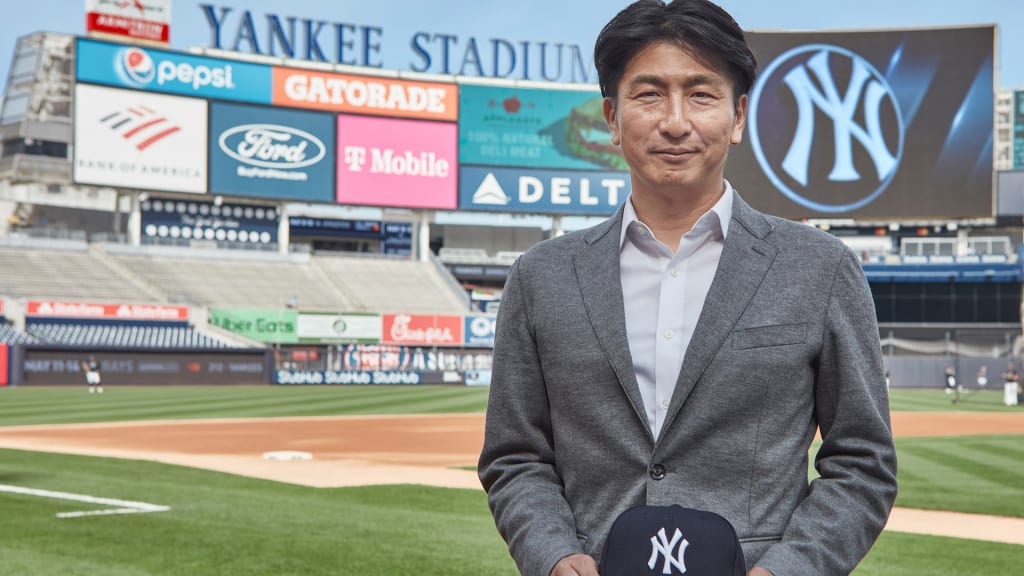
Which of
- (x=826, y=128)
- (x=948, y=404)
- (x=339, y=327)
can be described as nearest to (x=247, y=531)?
(x=948, y=404)

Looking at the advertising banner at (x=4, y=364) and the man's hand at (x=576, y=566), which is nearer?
the man's hand at (x=576, y=566)

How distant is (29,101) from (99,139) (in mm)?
16812

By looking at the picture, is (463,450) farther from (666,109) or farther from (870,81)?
(870,81)

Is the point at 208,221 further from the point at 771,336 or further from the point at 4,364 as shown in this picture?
the point at 771,336

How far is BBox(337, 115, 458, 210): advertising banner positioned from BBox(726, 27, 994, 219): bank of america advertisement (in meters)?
18.4

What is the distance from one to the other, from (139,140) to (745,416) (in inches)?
2087

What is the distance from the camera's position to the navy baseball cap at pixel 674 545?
1918 millimetres

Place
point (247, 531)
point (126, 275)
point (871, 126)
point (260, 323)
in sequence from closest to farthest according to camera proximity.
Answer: point (247, 531)
point (871, 126)
point (260, 323)
point (126, 275)

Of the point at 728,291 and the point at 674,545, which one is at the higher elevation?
the point at 728,291

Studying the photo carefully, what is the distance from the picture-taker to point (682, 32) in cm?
225

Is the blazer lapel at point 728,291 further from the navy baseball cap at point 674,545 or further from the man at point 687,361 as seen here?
the navy baseball cap at point 674,545

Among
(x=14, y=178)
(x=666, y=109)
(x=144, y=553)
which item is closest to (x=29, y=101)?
(x=14, y=178)

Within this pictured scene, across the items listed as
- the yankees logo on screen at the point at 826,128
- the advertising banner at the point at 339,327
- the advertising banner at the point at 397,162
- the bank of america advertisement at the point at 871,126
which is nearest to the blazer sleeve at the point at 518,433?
the bank of america advertisement at the point at 871,126

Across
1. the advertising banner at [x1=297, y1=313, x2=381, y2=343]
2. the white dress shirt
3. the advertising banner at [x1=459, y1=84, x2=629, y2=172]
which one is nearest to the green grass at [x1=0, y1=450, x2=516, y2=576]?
the white dress shirt
